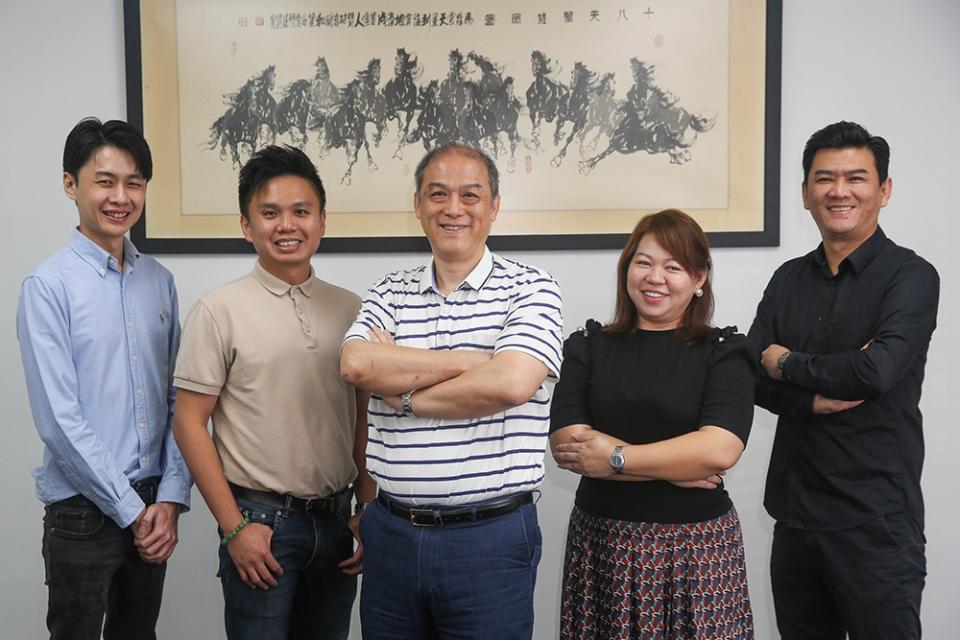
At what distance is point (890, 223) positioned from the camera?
2564 mm

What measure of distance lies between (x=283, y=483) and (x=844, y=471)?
4.36 feet

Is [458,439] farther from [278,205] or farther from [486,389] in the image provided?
[278,205]

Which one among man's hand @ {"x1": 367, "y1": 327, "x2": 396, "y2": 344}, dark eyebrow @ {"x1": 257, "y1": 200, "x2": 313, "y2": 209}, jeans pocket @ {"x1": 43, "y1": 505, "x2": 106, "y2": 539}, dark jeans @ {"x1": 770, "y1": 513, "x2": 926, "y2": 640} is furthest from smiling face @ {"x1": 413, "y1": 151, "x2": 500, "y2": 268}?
dark jeans @ {"x1": 770, "y1": 513, "x2": 926, "y2": 640}

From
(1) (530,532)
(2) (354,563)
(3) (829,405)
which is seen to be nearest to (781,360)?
(3) (829,405)

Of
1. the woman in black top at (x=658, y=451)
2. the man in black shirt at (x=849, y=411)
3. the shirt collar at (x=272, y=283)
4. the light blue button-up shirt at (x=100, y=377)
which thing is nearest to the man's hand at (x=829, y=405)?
the man in black shirt at (x=849, y=411)

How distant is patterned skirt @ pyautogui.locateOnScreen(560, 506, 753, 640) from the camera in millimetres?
1582

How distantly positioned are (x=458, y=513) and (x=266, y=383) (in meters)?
0.55

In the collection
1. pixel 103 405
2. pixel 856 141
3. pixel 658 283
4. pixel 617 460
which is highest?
pixel 856 141

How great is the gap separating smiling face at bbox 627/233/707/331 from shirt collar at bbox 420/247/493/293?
0.34m

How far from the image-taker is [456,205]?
1599 millimetres

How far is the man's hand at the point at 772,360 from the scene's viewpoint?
1832 millimetres

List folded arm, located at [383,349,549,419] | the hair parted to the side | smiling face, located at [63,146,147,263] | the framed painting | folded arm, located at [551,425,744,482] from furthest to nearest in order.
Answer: the framed painting, smiling face, located at [63,146,147,263], the hair parted to the side, folded arm, located at [551,425,744,482], folded arm, located at [383,349,549,419]

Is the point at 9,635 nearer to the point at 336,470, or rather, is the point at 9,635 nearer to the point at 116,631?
the point at 116,631

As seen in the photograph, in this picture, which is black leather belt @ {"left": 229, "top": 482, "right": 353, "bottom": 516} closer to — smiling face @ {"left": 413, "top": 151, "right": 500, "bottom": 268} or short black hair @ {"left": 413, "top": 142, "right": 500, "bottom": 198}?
smiling face @ {"left": 413, "top": 151, "right": 500, "bottom": 268}
